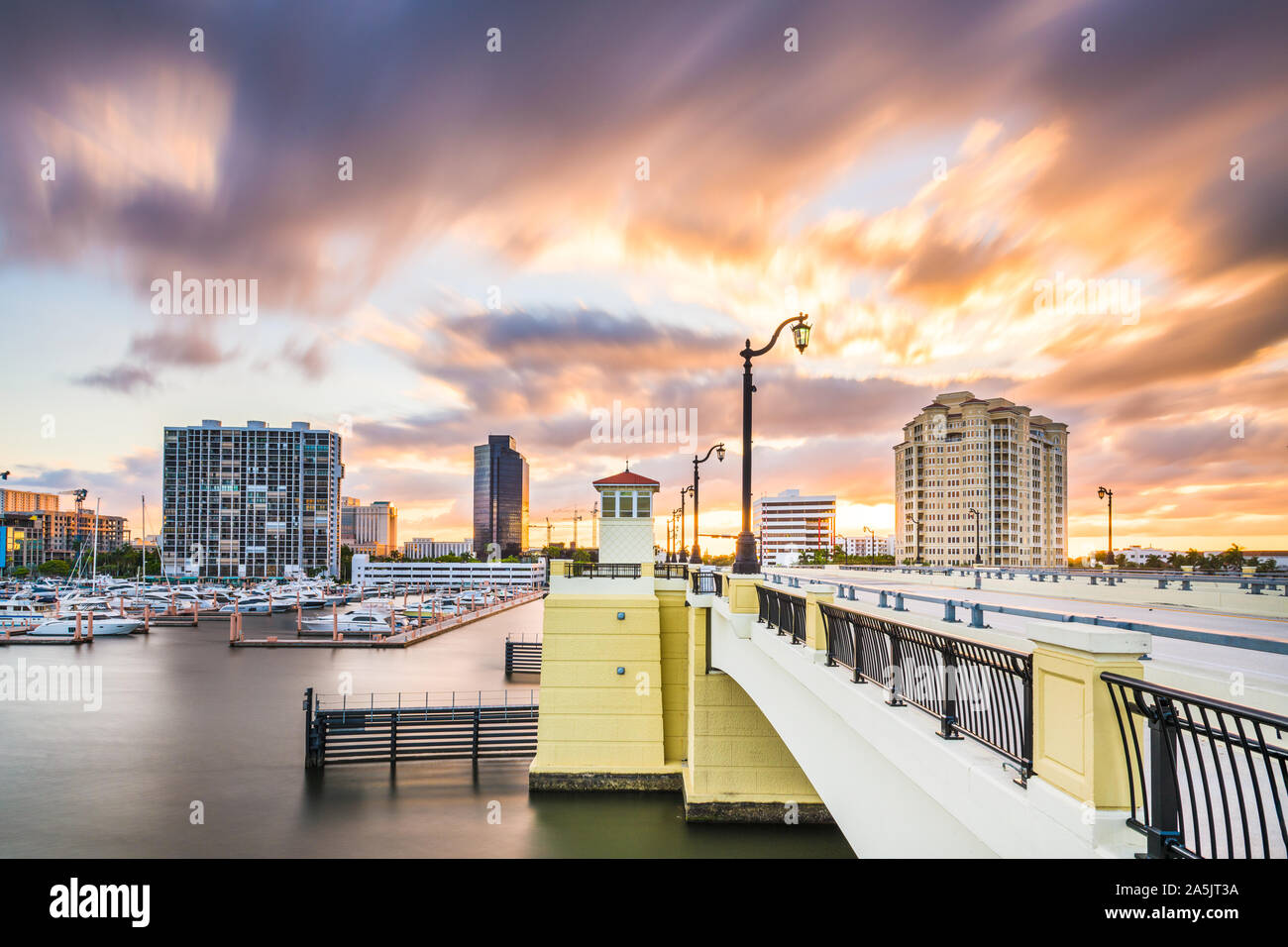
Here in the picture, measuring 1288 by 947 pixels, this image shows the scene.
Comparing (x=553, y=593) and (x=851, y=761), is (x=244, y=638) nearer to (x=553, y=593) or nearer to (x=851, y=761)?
(x=553, y=593)

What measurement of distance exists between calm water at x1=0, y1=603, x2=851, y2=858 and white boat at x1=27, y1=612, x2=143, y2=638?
25.9m

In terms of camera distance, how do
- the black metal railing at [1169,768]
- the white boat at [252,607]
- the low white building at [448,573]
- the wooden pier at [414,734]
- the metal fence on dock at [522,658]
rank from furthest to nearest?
the low white building at [448,573] < the white boat at [252,607] < the metal fence on dock at [522,658] < the wooden pier at [414,734] < the black metal railing at [1169,768]

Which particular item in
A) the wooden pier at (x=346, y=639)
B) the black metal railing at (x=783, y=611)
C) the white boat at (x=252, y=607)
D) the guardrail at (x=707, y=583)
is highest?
the black metal railing at (x=783, y=611)

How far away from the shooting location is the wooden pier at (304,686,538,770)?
20.5 meters

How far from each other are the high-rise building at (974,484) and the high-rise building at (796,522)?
1962 inches

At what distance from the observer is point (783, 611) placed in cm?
943

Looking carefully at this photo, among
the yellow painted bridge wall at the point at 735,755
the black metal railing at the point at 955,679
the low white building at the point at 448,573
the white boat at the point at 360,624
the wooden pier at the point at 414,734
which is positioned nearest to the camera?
the black metal railing at the point at 955,679

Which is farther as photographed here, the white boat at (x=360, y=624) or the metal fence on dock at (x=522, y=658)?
the white boat at (x=360, y=624)

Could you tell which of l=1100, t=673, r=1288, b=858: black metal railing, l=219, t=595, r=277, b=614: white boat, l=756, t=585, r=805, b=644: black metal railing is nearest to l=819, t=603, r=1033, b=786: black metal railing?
l=1100, t=673, r=1288, b=858: black metal railing

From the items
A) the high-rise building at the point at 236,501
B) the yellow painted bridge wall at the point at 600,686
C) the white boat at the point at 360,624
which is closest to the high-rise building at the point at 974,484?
the white boat at the point at 360,624

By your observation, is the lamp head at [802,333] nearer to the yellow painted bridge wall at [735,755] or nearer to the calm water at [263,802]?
the yellow painted bridge wall at [735,755]

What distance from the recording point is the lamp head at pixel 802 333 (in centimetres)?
1200

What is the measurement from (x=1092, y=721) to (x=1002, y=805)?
89cm

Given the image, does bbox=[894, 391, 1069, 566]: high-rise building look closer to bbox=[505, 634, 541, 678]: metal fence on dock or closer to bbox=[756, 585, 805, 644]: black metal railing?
bbox=[505, 634, 541, 678]: metal fence on dock
